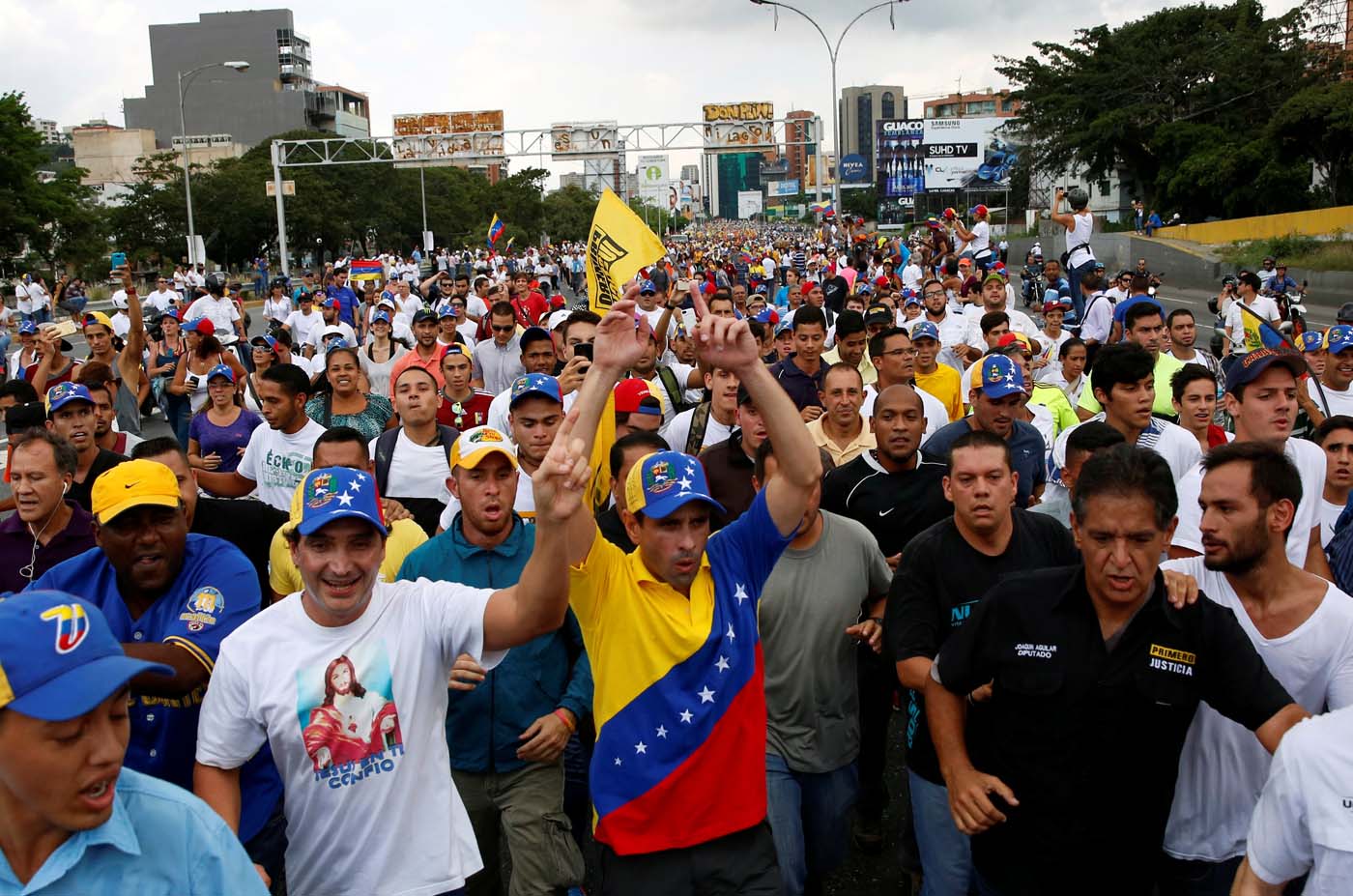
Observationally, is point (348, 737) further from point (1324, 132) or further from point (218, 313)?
point (1324, 132)

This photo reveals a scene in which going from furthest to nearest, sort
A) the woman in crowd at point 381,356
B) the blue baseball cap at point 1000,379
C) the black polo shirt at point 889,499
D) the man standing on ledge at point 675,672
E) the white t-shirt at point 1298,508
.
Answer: the woman in crowd at point 381,356 < the blue baseball cap at point 1000,379 < the black polo shirt at point 889,499 < the white t-shirt at point 1298,508 < the man standing on ledge at point 675,672

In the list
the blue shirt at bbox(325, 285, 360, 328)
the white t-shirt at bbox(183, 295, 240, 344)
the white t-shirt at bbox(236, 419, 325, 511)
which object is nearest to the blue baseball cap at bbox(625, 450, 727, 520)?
the white t-shirt at bbox(236, 419, 325, 511)

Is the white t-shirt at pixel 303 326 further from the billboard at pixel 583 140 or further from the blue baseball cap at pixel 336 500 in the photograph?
the billboard at pixel 583 140

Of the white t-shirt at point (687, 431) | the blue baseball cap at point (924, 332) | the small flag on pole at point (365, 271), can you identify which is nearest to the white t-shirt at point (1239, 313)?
the blue baseball cap at point (924, 332)

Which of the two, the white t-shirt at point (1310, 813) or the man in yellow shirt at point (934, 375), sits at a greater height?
the man in yellow shirt at point (934, 375)

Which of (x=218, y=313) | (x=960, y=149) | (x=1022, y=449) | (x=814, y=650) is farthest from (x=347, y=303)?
(x=960, y=149)

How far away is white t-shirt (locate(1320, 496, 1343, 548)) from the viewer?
4.95 m

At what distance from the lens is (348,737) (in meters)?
2.97

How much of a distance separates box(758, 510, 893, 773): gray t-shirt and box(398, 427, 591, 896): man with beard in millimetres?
719

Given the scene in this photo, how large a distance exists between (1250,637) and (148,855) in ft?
9.32

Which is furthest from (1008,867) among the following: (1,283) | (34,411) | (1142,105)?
(1142,105)

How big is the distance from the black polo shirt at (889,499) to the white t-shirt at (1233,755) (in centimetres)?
184

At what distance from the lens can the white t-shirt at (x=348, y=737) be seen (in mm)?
2953

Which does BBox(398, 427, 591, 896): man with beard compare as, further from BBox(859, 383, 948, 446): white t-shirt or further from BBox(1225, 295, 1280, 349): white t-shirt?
BBox(1225, 295, 1280, 349): white t-shirt
